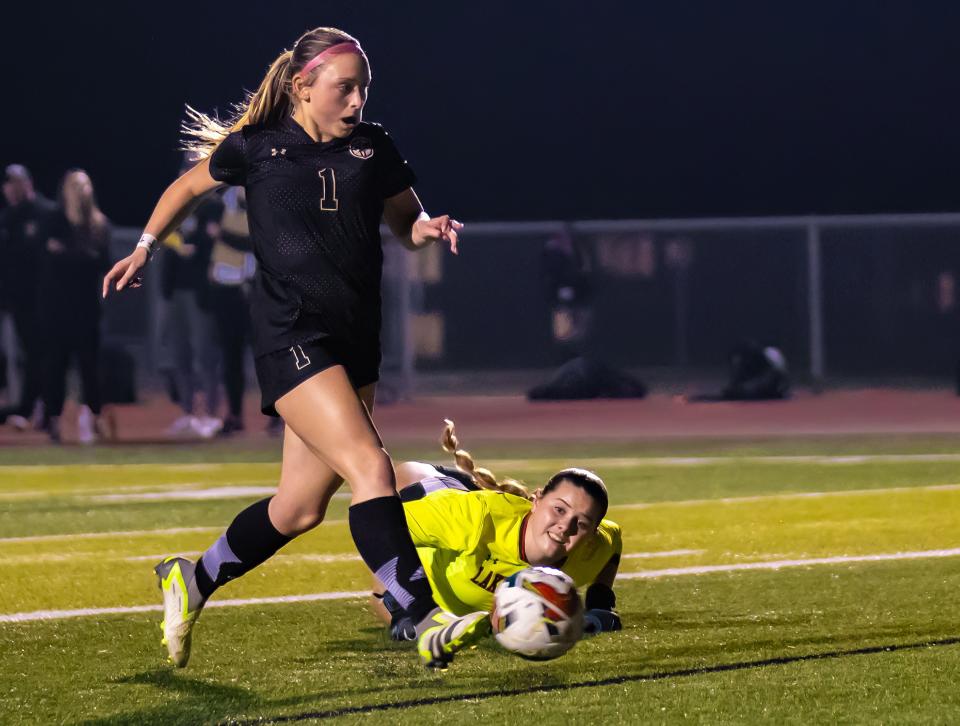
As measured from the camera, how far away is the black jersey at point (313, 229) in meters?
4.85

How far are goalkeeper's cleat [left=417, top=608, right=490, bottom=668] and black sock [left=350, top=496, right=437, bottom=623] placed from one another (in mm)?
118

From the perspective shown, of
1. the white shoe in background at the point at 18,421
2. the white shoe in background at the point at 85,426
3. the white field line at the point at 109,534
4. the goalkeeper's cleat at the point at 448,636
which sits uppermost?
the goalkeeper's cleat at the point at 448,636

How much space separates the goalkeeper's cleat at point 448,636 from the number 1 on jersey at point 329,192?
1296 mm

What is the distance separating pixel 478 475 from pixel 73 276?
30.9 feet

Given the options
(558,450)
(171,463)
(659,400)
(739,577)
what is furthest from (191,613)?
(659,400)

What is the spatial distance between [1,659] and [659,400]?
639 inches

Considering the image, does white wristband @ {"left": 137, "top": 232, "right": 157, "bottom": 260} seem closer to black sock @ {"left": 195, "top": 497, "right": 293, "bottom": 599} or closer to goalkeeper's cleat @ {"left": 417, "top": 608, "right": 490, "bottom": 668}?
black sock @ {"left": 195, "top": 497, "right": 293, "bottom": 599}

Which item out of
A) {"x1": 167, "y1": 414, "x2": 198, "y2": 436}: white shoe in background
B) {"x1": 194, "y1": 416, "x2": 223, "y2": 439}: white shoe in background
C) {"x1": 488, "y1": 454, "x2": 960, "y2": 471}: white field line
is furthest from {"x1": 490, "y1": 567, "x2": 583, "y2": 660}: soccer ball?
{"x1": 167, "y1": 414, "x2": 198, "y2": 436}: white shoe in background

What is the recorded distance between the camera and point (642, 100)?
93.6 feet

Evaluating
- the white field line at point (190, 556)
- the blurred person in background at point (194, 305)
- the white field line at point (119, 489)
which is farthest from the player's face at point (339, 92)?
the blurred person in background at point (194, 305)

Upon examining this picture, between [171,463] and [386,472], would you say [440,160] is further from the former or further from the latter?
[386,472]

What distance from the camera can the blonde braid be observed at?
230 inches

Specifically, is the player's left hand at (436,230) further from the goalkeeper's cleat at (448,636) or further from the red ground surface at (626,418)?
the red ground surface at (626,418)

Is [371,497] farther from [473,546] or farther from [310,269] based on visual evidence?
[473,546]
